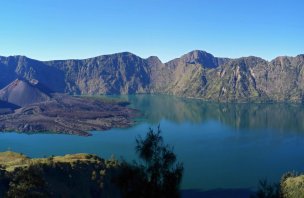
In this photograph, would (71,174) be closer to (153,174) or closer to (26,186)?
(26,186)

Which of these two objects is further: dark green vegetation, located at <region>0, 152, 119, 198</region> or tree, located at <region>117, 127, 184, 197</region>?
dark green vegetation, located at <region>0, 152, 119, 198</region>

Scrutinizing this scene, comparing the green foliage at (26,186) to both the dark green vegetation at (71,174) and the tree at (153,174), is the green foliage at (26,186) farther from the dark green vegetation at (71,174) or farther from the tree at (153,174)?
the dark green vegetation at (71,174)

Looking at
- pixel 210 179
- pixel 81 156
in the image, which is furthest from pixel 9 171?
pixel 210 179

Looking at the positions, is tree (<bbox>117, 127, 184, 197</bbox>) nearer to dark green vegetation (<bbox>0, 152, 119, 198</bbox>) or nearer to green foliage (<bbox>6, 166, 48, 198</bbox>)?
green foliage (<bbox>6, 166, 48, 198</bbox>)

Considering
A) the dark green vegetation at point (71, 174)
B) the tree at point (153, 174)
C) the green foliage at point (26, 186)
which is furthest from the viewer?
the dark green vegetation at point (71, 174)

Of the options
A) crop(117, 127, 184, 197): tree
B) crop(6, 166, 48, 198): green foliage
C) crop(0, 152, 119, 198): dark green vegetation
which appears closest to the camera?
crop(6, 166, 48, 198): green foliage

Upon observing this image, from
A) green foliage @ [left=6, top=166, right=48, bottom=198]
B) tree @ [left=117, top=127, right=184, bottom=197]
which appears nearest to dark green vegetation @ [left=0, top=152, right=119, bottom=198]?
green foliage @ [left=6, top=166, right=48, bottom=198]

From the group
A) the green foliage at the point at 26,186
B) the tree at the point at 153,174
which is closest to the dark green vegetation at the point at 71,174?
the green foliage at the point at 26,186

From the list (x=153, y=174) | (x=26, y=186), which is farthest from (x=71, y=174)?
(x=153, y=174)

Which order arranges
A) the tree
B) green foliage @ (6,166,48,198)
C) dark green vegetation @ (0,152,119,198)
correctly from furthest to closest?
dark green vegetation @ (0,152,119,198) → the tree → green foliage @ (6,166,48,198)
